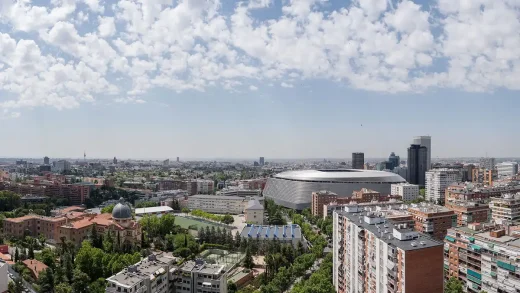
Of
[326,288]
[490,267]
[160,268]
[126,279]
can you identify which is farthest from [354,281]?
[126,279]

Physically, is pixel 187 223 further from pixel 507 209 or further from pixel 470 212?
pixel 507 209

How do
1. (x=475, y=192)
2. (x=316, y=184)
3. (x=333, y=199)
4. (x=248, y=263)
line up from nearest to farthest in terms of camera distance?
(x=248, y=263) < (x=475, y=192) < (x=333, y=199) < (x=316, y=184)

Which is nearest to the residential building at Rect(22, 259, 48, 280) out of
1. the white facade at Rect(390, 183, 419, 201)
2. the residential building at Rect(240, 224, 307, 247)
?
the residential building at Rect(240, 224, 307, 247)

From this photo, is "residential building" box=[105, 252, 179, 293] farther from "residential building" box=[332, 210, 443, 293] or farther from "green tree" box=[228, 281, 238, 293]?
"residential building" box=[332, 210, 443, 293]

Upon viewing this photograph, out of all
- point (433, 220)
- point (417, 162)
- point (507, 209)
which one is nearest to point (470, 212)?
point (507, 209)

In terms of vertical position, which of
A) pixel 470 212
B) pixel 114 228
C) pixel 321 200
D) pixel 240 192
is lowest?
pixel 240 192

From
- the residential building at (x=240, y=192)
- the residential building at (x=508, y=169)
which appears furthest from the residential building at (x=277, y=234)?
the residential building at (x=508, y=169)

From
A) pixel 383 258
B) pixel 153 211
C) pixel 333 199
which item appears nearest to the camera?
pixel 383 258

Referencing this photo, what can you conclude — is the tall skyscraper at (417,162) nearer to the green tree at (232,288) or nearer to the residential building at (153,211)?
the residential building at (153,211)
